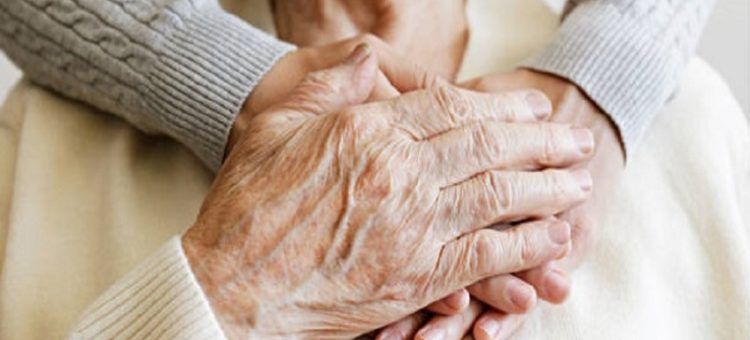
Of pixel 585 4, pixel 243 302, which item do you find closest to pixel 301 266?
pixel 243 302

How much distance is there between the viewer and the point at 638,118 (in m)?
0.88

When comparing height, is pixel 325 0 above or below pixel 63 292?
above

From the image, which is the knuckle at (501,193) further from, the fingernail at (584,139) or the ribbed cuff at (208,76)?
the ribbed cuff at (208,76)

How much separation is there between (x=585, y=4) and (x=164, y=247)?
19.7 inches

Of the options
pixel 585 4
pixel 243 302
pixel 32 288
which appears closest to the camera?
pixel 243 302

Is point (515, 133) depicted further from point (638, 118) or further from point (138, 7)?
point (138, 7)

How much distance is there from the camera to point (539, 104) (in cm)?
81

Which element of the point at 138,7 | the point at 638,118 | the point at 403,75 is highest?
the point at 138,7

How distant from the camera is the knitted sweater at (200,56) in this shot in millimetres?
833

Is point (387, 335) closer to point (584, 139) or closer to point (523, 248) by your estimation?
point (523, 248)

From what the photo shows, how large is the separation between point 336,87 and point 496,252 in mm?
189

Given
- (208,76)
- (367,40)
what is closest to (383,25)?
(367,40)

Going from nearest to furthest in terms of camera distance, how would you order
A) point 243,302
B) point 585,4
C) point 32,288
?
1. point 243,302
2. point 32,288
3. point 585,4

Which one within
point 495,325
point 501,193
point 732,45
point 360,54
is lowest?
point 732,45
